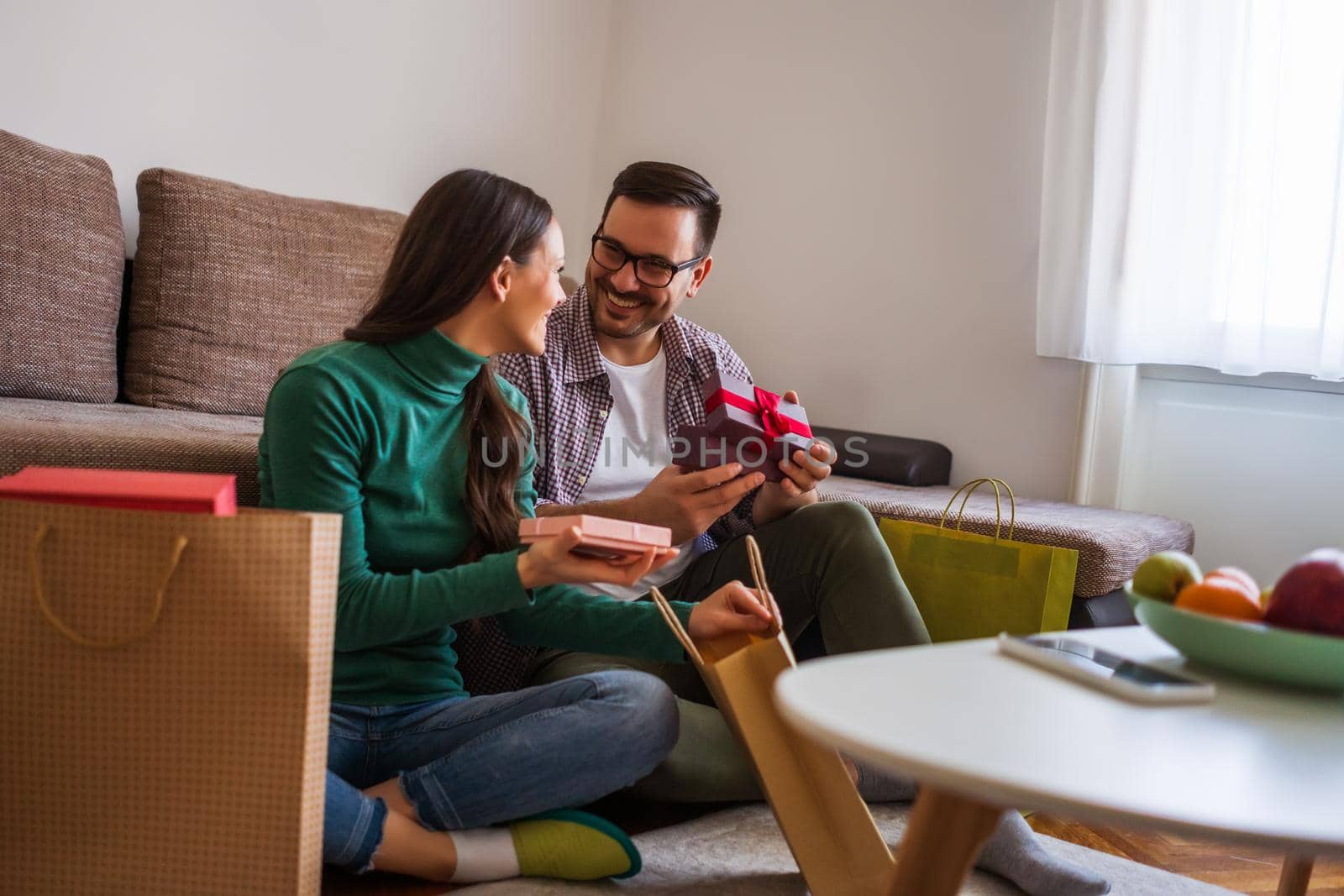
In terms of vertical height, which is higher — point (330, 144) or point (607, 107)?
point (607, 107)

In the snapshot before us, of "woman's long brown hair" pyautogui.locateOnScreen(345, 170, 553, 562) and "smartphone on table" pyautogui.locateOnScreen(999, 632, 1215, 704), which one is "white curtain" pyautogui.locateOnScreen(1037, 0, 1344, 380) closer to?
"woman's long brown hair" pyautogui.locateOnScreen(345, 170, 553, 562)

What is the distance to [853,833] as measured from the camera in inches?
52.3

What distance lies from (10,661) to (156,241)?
128 cm

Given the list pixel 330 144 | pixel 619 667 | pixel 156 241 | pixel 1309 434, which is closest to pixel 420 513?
pixel 619 667

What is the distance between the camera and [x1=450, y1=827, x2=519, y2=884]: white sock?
53.4 inches

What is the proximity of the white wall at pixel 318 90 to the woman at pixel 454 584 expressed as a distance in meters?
1.13

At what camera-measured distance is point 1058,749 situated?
0.68 meters

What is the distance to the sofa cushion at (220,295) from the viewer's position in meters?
2.11

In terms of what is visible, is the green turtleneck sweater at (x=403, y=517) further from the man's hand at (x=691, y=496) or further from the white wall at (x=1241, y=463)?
the white wall at (x=1241, y=463)

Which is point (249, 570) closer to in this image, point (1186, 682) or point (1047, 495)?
point (1186, 682)

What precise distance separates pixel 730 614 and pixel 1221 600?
0.57 m

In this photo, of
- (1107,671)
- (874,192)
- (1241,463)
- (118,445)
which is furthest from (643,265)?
(1241,463)

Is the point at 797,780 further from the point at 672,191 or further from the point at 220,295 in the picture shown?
the point at 220,295

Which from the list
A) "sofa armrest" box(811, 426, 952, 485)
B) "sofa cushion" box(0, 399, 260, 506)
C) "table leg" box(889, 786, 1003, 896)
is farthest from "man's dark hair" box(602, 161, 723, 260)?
"table leg" box(889, 786, 1003, 896)
